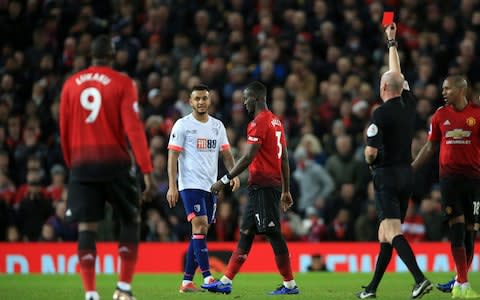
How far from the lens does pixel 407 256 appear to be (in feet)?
35.5

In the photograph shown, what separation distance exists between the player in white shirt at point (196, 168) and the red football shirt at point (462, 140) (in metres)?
2.77

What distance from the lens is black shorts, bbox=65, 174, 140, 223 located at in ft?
32.9

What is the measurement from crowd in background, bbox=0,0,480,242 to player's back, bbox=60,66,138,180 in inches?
393

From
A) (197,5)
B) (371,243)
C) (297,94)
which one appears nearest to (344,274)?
(371,243)

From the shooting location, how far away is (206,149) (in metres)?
13.4

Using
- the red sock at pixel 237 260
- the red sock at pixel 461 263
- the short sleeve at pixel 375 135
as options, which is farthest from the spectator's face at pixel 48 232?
the short sleeve at pixel 375 135

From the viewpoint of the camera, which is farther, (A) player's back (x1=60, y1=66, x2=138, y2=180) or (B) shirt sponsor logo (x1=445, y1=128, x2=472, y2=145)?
(B) shirt sponsor logo (x1=445, y1=128, x2=472, y2=145)

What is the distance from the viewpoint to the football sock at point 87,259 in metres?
9.88

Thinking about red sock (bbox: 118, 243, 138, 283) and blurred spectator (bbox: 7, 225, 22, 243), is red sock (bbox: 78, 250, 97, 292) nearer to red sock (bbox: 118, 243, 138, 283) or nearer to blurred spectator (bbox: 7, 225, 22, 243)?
red sock (bbox: 118, 243, 138, 283)

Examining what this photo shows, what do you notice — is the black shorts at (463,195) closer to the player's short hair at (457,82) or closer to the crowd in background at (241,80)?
the player's short hair at (457,82)

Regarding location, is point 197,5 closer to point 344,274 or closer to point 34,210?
point 34,210

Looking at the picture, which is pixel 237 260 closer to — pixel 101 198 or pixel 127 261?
pixel 127 261

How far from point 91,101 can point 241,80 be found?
490 inches

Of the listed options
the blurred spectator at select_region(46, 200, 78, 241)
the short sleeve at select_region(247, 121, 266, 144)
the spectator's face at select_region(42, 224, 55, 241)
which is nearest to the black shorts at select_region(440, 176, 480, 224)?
the short sleeve at select_region(247, 121, 266, 144)
